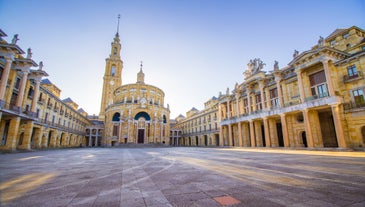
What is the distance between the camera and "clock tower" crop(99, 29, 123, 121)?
68.6 metres

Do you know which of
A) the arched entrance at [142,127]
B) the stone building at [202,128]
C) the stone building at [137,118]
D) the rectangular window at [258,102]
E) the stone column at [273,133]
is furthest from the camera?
the arched entrance at [142,127]

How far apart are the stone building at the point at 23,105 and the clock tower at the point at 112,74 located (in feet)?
113

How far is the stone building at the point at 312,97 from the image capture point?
16.5 meters

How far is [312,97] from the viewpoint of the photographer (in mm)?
18938

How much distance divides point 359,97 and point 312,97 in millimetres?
3717

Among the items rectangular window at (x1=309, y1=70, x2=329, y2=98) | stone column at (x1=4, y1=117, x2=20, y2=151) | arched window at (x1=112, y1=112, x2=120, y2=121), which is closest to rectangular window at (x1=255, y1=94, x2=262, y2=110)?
rectangular window at (x1=309, y1=70, x2=329, y2=98)

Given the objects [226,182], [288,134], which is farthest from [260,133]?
[226,182]

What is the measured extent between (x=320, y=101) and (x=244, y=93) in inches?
532

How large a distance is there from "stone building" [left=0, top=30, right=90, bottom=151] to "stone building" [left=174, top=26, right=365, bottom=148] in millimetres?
31423

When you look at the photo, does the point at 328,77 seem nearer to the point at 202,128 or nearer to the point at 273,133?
the point at 273,133

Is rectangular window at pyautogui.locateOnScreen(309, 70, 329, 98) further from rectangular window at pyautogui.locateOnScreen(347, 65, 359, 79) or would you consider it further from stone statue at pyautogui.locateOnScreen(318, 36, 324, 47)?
stone statue at pyautogui.locateOnScreen(318, 36, 324, 47)

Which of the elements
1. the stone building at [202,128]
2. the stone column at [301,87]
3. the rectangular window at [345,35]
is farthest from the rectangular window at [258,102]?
the stone building at [202,128]

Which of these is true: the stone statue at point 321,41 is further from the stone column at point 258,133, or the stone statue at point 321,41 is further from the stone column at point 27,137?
the stone column at point 27,137

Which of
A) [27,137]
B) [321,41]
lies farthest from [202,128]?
[27,137]
